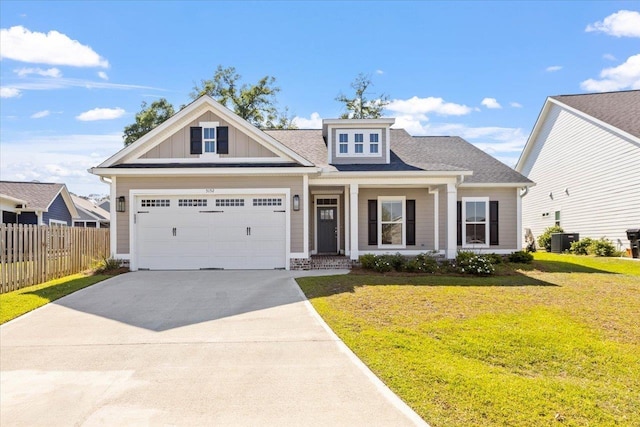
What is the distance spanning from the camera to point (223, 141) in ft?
49.4

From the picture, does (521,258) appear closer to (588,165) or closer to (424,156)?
(424,156)

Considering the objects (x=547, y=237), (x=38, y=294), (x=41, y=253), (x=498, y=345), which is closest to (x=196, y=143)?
(x=41, y=253)

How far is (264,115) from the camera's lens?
37469 mm

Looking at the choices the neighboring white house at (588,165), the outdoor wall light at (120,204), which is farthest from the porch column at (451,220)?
the outdoor wall light at (120,204)

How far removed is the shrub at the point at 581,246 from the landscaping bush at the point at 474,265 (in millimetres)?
9627

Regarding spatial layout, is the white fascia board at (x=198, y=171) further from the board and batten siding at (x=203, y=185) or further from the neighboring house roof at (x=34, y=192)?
the neighboring house roof at (x=34, y=192)

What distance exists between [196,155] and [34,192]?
18.6m

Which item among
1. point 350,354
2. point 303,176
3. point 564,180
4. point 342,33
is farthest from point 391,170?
point 564,180

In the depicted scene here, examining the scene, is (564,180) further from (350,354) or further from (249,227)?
(350,354)

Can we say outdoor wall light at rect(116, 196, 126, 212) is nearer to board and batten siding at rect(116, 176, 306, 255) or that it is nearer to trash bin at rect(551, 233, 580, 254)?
board and batten siding at rect(116, 176, 306, 255)

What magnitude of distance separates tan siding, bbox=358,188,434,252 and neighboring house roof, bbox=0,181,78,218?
19721mm

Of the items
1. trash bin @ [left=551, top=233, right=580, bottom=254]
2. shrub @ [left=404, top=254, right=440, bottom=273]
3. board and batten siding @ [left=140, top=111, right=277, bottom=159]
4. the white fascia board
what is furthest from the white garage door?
trash bin @ [left=551, top=233, right=580, bottom=254]

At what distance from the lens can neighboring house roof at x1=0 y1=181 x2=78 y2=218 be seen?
26.2 metres

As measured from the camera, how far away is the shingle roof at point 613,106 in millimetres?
19688
